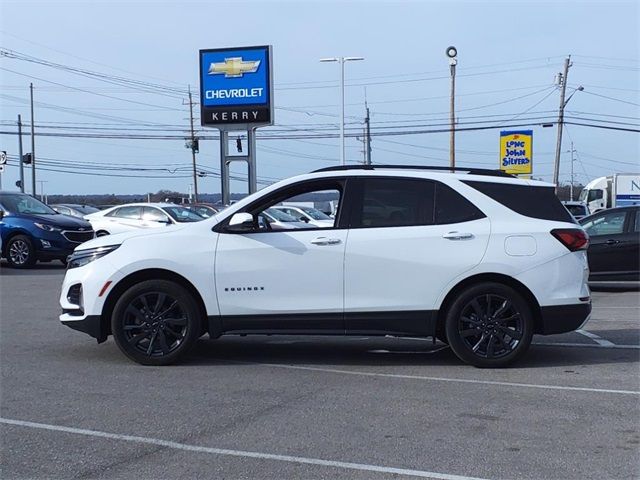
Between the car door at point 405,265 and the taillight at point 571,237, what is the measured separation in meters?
0.67

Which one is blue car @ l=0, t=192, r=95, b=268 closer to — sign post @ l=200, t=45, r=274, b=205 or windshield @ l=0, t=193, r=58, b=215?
windshield @ l=0, t=193, r=58, b=215

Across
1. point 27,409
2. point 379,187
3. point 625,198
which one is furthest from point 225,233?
point 625,198

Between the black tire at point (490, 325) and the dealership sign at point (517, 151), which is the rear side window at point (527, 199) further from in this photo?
the dealership sign at point (517, 151)

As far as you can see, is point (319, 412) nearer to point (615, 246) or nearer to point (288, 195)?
point (288, 195)

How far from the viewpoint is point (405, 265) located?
7.29 meters

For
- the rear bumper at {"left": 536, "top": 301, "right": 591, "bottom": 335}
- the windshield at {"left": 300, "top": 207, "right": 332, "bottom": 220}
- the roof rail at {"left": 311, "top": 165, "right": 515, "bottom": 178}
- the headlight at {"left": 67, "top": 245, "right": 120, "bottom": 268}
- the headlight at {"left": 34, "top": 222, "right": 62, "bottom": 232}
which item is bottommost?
the rear bumper at {"left": 536, "top": 301, "right": 591, "bottom": 335}

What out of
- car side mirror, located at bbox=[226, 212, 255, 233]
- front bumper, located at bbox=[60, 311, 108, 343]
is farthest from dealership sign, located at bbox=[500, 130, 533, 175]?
front bumper, located at bbox=[60, 311, 108, 343]

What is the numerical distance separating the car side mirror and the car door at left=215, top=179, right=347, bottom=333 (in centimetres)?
4

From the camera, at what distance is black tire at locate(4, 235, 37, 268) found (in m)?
18.4

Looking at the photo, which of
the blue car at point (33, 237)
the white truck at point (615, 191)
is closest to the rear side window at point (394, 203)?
the blue car at point (33, 237)

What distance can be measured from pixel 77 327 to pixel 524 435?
14.4 feet

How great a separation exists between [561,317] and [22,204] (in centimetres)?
1557

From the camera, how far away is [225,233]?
24.5 ft

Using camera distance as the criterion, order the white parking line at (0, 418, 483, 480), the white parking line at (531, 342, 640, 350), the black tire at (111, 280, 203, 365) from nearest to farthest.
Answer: the white parking line at (0, 418, 483, 480) → the black tire at (111, 280, 203, 365) → the white parking line at (531, 342, 640, 350)
